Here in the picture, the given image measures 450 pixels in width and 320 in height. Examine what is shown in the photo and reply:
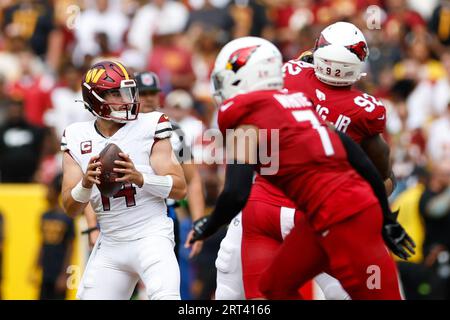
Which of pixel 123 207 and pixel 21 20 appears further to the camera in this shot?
pixel 21 20

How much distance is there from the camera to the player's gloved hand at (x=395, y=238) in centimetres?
633

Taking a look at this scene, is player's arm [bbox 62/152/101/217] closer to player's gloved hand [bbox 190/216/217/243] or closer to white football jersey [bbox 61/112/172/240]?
white football jersey [bbox 61/112/172/240]

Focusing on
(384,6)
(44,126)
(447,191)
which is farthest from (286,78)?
(384,6)

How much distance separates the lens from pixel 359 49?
6859 mm

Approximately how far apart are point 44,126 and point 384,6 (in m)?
5.02

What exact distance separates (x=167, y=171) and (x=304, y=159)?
3.99 ft

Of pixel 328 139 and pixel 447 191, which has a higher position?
pixel 328 139

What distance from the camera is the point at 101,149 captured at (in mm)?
6809

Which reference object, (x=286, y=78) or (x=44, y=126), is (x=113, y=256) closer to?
(x=286, y=78)

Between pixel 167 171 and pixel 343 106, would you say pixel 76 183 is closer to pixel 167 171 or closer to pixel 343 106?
pixel 167 171

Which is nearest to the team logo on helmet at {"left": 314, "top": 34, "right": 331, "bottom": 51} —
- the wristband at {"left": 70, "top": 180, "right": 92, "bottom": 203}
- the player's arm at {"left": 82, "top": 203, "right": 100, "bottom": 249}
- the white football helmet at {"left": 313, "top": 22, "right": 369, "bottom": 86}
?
the white football helmet at {"left": 313, "top": 22, "right": 369, "bottom": 86}

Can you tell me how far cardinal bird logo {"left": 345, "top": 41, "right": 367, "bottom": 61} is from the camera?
6840 mm

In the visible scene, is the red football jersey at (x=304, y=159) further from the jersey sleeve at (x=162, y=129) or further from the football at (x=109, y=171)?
the jersey sleeve at (x=162, y=129)

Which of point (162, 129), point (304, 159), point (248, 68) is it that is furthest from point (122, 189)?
point (304, 159)
